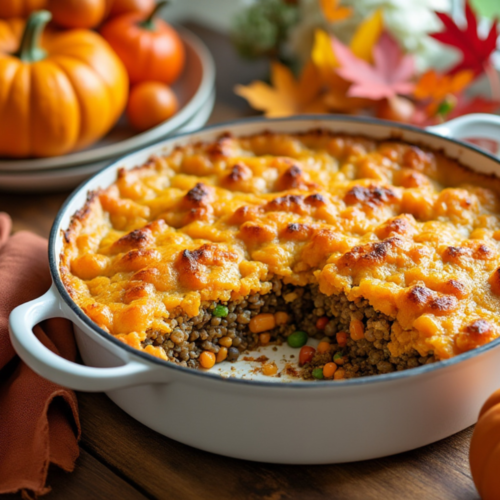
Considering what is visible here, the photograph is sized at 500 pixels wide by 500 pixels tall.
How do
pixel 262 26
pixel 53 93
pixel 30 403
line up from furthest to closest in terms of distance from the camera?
pixel 262 26 < pixel 53 93 < pixel 30 403

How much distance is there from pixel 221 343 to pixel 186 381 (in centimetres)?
71

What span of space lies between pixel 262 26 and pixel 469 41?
136 cm

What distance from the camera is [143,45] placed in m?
4.15

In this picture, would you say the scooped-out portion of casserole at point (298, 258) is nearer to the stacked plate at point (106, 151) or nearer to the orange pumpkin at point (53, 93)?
the stacked plate at point (106, 151)

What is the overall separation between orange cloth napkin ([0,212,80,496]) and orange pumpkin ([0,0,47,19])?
1.76 meters

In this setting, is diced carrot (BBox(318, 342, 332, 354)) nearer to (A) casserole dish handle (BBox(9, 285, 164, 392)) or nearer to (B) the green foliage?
(A) casserole dish handle (BBox(9, 285, 164, 392))

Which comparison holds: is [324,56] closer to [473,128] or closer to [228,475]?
[473,128]

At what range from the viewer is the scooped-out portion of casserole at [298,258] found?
8.01 feet

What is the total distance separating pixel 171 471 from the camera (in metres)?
2.24

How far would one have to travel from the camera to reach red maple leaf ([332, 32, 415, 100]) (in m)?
3.76

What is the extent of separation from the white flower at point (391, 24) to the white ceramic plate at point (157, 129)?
26.0 inches

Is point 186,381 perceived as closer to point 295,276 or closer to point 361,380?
point 361,380

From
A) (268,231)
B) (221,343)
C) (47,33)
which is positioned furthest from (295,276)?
(47,33)

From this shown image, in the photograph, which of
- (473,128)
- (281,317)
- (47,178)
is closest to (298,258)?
(281,317)
